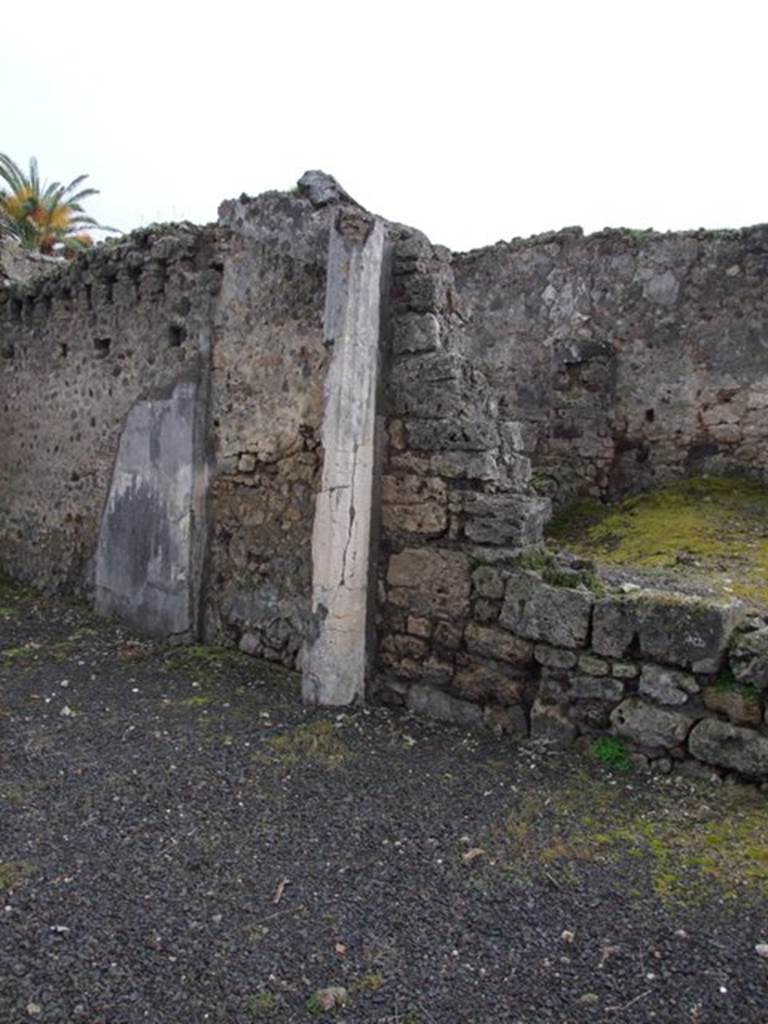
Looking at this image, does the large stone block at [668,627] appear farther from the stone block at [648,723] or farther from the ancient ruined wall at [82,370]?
the ancient ruined wall at [82,370]

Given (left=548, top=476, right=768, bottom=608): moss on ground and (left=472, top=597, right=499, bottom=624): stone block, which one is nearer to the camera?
(left=472, top=597, right=499, bottom=624): stone block

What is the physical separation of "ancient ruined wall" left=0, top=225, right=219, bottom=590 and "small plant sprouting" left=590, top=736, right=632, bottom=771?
3.94m

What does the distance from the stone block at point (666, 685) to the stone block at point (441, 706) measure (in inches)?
41.4

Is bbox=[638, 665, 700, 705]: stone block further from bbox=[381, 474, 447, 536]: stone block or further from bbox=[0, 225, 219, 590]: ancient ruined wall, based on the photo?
bbox=[0, 225, 219, 590]: ancient ruined wall

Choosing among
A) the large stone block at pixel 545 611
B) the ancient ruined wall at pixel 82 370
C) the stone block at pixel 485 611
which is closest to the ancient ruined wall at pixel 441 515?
the stone block at pixel 485 611

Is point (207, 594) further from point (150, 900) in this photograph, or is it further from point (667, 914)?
point (667, 914)

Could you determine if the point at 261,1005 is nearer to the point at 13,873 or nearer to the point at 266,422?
the point at 13,873

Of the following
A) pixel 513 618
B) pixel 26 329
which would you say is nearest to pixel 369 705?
pixel 513 618

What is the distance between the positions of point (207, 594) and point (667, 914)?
4.11 m

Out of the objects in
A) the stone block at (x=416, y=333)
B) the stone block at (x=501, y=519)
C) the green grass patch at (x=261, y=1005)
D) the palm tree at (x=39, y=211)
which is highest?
the palm tree at (x=39, y=211)

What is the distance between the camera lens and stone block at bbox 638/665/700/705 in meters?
4.06

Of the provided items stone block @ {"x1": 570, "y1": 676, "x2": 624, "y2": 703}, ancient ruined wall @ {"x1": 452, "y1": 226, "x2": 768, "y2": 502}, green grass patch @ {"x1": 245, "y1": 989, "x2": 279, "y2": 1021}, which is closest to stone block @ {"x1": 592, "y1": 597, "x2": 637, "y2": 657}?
stone block @ {"x1": 570, "y1": 676, "x2": 624, "y2": 703}

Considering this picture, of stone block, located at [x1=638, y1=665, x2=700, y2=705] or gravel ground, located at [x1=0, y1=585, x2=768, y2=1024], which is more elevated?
stone block, located at [x1=638, y1=665, x2=700, y2=705]

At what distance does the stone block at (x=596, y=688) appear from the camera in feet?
14.0
